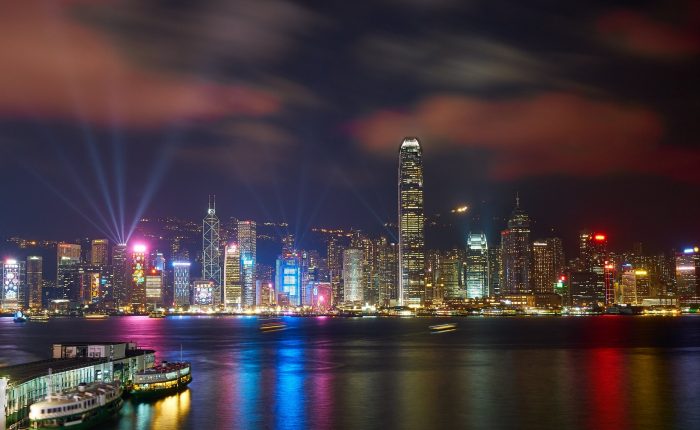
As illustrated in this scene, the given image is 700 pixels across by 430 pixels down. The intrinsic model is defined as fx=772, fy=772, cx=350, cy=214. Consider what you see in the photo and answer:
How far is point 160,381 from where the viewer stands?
2293 inches

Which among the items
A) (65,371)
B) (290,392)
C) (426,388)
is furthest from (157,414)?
(426,388)

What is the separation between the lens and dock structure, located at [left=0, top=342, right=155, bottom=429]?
141 feet

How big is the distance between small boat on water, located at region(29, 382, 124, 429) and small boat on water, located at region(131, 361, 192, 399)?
20.1 feet

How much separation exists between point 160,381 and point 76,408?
1445cm

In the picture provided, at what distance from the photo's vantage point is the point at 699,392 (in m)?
61.6

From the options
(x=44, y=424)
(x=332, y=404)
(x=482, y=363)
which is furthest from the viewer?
(x=482, y=363)

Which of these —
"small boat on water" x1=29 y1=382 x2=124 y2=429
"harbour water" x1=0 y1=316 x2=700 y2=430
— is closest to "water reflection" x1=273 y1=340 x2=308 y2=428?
"harbour water" x1=0 y1=316 x2=700 y2=430

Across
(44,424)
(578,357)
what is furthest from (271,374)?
(578,357)

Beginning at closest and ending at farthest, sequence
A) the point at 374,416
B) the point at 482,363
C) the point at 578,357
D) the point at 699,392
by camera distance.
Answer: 1. the point at 374,416
2. the point at 699,392
3. the point at 482,363
4. the point at 578,357

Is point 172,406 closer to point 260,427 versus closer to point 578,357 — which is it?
point 260,427

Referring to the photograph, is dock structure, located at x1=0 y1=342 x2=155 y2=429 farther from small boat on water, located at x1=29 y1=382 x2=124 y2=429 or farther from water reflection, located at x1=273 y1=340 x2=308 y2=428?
water reflection, located at x1=273 y1=340 x2=308 y2=428

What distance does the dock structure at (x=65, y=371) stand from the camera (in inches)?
1697

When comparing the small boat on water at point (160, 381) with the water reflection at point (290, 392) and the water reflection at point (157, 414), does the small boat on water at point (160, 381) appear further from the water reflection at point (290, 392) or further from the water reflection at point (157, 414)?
the water reflection at point (290, 392)

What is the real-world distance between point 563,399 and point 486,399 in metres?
5.72
